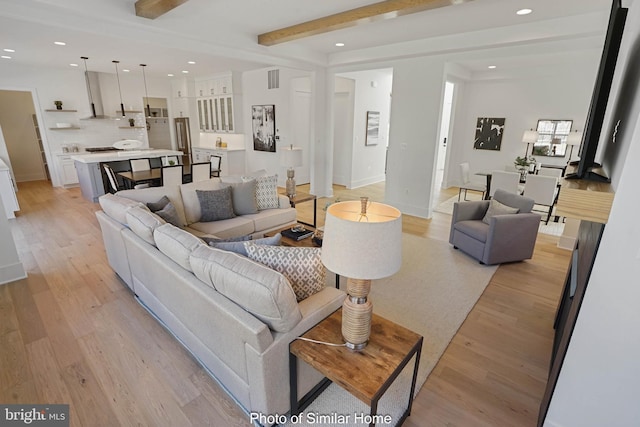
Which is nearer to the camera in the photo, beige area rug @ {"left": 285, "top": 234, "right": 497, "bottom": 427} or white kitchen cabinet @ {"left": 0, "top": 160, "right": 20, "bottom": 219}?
beige area rug @ {"left": 285, "top": 234, "right": 497, "bottom": 427}

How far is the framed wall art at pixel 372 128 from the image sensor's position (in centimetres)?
776

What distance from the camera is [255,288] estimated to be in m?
1.49

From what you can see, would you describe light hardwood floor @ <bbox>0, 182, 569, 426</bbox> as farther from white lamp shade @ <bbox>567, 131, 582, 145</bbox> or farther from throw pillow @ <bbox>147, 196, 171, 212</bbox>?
white lamp shade @ <bbox>567, 131, 582, 145</bbox>

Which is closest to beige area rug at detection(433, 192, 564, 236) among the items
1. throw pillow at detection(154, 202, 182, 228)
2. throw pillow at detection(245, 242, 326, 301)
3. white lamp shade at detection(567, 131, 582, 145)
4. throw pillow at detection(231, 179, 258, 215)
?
white lamp shade at detection(567, 131, 582, 145)

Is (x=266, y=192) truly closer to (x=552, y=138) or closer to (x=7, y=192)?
(x=7, y=192)

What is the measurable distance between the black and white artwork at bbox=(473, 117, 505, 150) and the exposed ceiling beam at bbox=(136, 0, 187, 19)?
22.6 ft

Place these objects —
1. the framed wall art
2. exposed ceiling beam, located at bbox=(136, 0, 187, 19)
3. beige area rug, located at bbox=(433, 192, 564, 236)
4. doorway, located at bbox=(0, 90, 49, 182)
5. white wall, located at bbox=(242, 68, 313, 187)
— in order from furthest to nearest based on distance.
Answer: the framed wall art, doorway, located at bbox=(0, 90, 49, 182), white wall, located at bbox=(242, 68, 313, 187), beige area rug, located at bbox=(433, 192, 564, 236), exposed ceiling beam, located at bbox=(136, 0, 187, 19)

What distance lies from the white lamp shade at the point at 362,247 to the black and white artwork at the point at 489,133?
731 centimetres

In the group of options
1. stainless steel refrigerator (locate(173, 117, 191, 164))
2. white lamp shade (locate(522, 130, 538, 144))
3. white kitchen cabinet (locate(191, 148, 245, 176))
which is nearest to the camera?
white lamp shade (locate(522, 130, 538, 144))

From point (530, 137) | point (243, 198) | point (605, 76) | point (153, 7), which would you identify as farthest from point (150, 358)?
point (530, 137)

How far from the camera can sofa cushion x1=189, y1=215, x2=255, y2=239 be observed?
11.3 ft

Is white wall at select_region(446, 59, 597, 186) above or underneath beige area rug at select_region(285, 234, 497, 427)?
above

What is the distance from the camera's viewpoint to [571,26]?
355cm

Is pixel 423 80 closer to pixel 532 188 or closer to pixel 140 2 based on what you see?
pixel 532 188
